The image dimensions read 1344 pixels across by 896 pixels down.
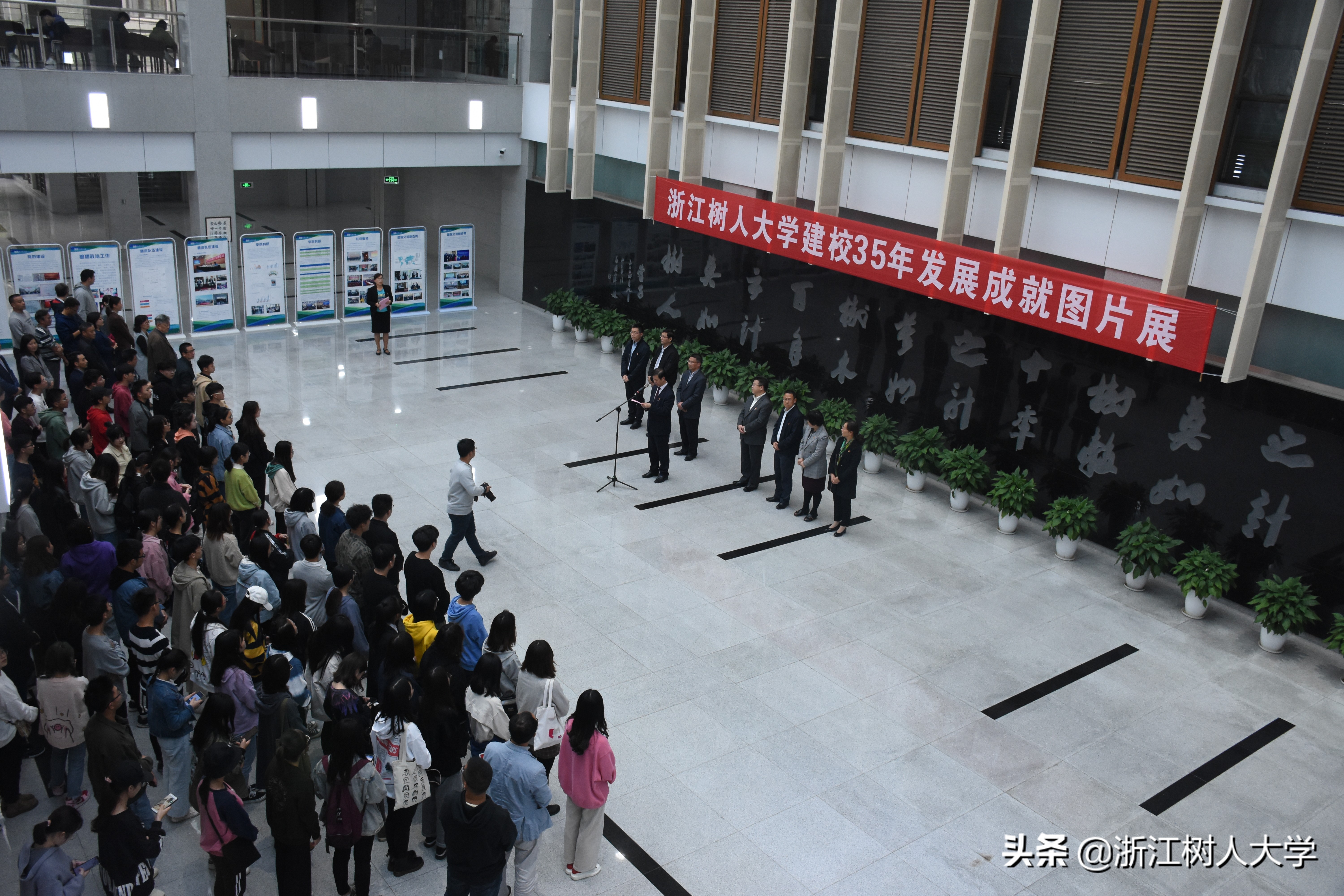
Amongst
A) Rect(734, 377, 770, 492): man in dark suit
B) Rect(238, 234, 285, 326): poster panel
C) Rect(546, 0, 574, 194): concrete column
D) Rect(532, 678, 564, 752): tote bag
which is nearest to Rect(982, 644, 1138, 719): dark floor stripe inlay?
Rect(532, 678, 564, 752): tote bag

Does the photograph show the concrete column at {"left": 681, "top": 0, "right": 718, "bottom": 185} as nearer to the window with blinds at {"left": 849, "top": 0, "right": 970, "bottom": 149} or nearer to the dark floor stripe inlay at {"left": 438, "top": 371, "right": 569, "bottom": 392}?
the window with blinds at {"left": 849, "top": 0, "right": 970, "bottom": 149}

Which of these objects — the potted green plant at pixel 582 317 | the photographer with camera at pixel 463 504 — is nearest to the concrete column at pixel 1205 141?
the photographer with camera at pixel 463 504

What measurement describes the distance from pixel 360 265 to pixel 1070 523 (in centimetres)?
1222

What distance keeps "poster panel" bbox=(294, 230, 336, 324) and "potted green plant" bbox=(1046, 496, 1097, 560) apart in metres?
12.1

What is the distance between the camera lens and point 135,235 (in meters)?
21.8

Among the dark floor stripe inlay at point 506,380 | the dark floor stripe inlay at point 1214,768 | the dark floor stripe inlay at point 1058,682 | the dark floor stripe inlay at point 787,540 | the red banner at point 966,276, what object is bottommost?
the dark floor stripe inlay at point 1214,768

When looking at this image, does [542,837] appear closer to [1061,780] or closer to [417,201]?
[1061,780]

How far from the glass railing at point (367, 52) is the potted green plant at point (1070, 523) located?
12402 mm

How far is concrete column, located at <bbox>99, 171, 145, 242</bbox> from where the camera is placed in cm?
2155

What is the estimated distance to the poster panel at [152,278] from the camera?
15.4 meters

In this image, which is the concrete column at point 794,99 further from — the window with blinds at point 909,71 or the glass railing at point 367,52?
the glass railing at point 367,52

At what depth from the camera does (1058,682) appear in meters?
8.68

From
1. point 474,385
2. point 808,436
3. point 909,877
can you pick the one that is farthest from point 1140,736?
point 474,385

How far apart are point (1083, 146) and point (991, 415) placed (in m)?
3.10
